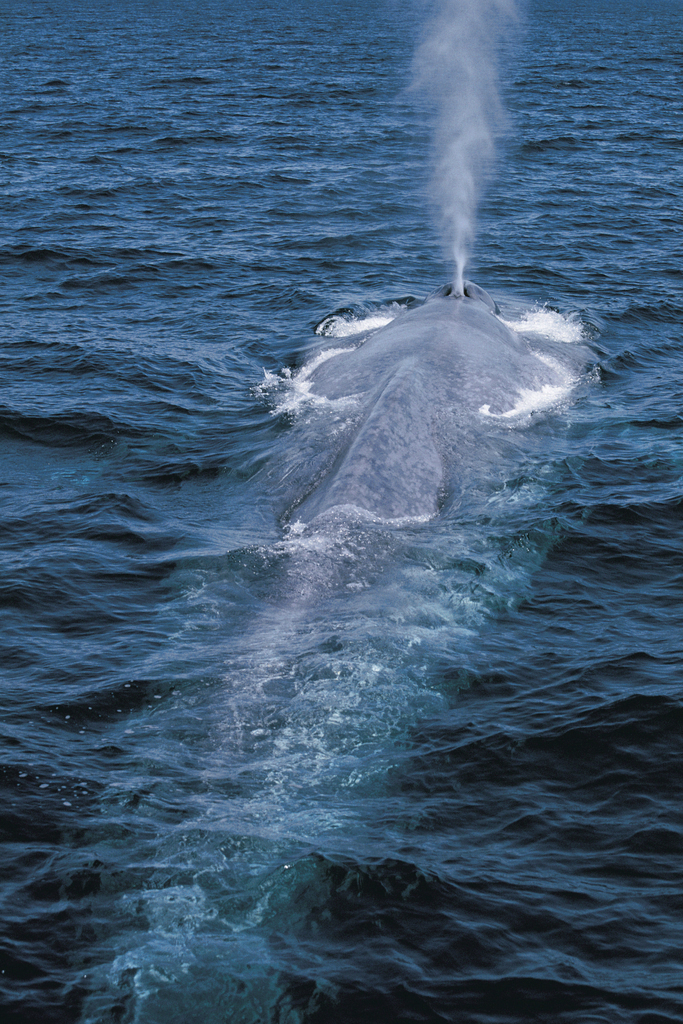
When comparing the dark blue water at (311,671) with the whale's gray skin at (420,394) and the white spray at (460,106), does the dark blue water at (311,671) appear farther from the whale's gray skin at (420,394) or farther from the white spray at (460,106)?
the white spray at (460,106)

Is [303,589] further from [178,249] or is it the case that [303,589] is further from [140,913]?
[178,249]

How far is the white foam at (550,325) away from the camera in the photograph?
24.8 m

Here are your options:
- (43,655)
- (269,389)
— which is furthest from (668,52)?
(43,655)

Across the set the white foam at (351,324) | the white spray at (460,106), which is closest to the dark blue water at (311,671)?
the white foam at (351,324)

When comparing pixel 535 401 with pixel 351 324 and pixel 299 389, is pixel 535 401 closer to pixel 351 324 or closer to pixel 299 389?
pixel 299 389

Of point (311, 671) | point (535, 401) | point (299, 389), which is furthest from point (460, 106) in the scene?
point (311, 671)

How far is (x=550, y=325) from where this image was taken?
25.7 m

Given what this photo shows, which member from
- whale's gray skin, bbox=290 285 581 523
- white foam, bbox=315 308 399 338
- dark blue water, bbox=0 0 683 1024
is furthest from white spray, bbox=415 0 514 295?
dark blue water, bbox=0 0 683 1024

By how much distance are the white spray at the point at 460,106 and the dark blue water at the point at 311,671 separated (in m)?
6.03

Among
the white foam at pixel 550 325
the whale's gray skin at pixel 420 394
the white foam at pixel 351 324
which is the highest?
Answer: the whale's gray skin at pixel 420 394

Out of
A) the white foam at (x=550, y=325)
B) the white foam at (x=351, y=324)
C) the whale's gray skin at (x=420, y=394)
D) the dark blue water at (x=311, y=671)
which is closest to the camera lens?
the dark blue water at (x=311, y=671)

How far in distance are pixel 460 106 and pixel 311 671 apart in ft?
200

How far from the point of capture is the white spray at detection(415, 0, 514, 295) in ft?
127

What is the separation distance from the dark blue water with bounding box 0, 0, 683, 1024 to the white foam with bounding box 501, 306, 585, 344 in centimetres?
13
